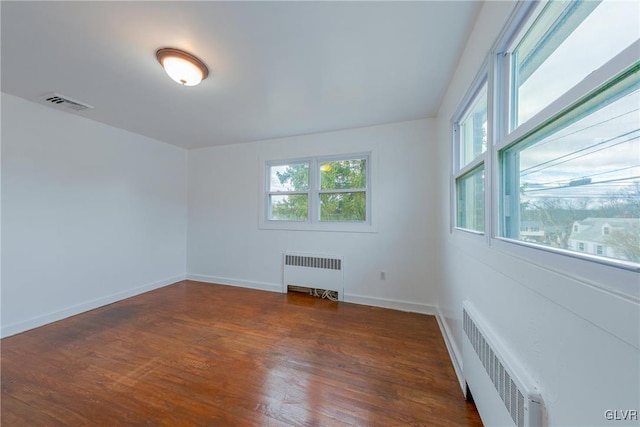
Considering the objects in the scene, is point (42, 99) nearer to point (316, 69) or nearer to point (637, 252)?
point (316, 69)

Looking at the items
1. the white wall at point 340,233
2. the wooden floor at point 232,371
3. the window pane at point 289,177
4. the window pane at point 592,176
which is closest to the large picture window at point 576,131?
the window pane at point 592,176

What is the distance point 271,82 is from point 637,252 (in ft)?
7.96

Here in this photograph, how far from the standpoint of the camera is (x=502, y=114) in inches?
48.9

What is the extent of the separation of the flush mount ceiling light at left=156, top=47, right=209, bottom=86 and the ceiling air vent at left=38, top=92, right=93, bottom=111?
62.4 inches

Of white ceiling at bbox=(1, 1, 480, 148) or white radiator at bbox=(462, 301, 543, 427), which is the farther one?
white ceiling at bbox=(1, 1, 480, 148)

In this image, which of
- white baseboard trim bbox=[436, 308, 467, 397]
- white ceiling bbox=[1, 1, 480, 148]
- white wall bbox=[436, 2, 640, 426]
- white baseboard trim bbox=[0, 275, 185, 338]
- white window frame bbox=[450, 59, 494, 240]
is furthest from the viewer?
white baseboard trim bbox=[0, 275, 185, 338]

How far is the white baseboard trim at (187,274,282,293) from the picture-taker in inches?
151

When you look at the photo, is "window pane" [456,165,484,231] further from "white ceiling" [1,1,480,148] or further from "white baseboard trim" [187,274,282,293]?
"white baseboard trim" [187,274,282,293]

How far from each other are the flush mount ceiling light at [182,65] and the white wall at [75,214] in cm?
212

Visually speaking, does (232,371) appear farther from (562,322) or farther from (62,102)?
(62,102)

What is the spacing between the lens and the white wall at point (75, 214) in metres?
2.46

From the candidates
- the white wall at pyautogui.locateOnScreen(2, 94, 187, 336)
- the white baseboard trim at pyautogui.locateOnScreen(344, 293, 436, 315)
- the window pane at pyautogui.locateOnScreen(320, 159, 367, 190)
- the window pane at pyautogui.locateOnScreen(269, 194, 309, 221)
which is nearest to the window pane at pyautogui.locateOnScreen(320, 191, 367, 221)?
the window pane at pyautogui.locateOnScreen(320, 159, 367, 190)

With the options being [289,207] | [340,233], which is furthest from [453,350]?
[289,207]

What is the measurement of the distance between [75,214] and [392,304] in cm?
428
